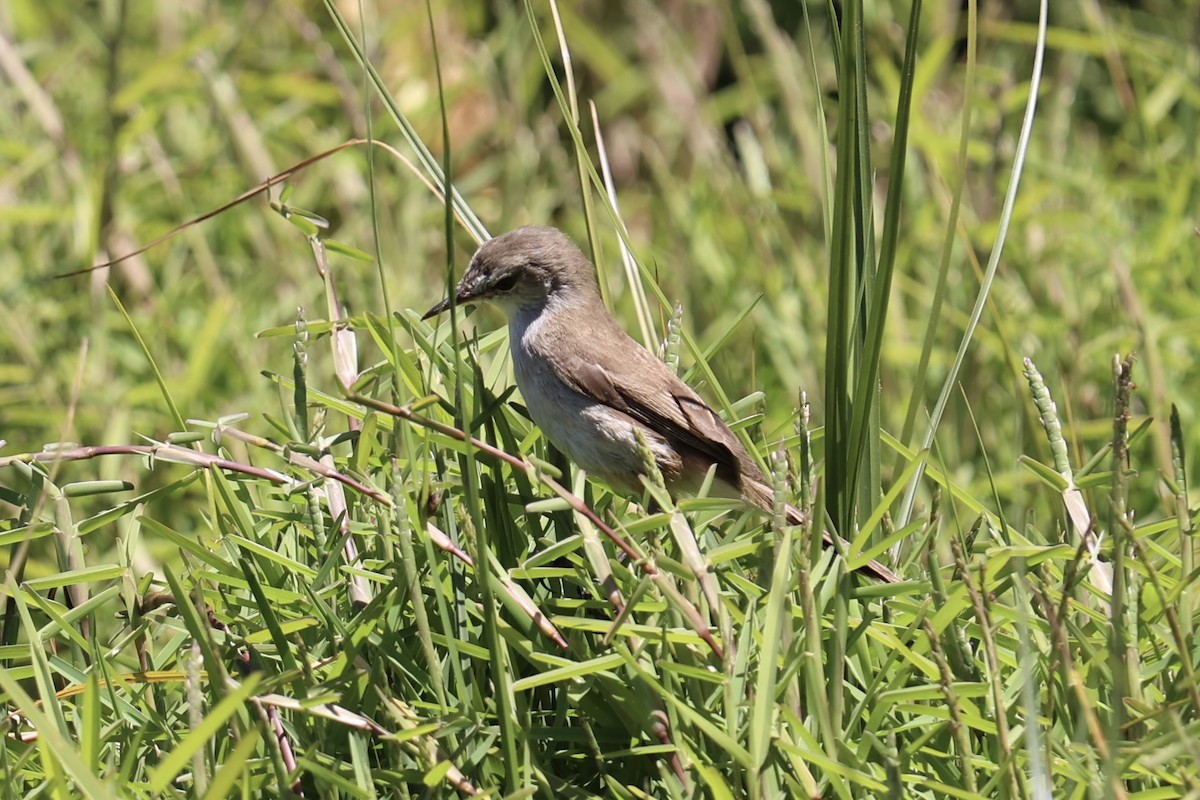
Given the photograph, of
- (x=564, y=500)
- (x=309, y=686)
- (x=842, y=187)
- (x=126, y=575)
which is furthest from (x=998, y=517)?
(x=126, y=575)

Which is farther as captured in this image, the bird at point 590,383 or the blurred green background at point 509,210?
the blurred green background at point 509,210

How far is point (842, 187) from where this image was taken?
2.07 meters

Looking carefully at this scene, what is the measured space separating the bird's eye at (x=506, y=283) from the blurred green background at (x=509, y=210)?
2.06ft

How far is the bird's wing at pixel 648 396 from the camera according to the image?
271 centimetres

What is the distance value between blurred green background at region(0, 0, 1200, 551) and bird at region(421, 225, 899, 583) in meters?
0.48

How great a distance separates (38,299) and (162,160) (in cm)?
62

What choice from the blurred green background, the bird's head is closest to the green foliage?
the blurred green background

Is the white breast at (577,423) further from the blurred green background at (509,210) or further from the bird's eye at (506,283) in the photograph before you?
the blurred green background at (509,210)

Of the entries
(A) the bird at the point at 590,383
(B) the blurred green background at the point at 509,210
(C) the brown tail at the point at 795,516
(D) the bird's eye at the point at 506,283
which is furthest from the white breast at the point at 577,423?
(B) the blurred green background at the point at 509,210

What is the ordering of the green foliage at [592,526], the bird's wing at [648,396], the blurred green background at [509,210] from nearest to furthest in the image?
1. the green foliage at [592,526]
2. the bird's wing at [648,396]
3. the blurred green background at [509,210]

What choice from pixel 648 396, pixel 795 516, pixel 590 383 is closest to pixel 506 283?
pixel 590 383

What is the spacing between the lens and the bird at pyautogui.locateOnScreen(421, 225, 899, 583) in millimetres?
2654

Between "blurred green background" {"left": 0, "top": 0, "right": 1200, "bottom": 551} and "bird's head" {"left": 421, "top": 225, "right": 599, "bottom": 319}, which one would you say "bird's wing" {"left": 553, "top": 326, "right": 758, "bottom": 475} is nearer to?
"bird's head" {"left": 421, "top": 225, "right": 599, "bottom": 319}

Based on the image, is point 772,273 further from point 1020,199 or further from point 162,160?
point 162,160
